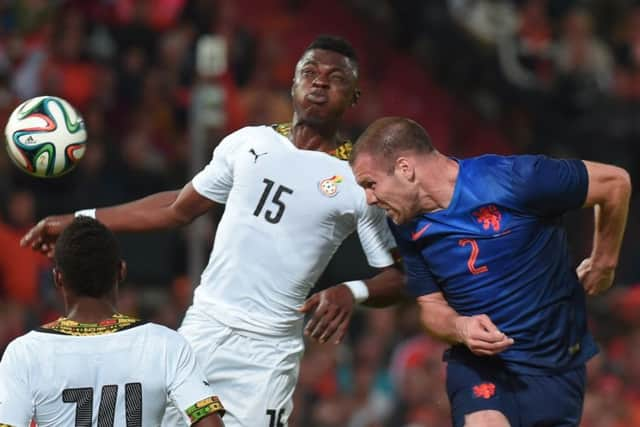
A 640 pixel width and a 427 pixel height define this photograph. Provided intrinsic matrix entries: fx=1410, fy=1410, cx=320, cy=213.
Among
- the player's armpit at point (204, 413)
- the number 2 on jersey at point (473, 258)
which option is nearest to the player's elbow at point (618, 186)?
the number 2 on jersey at point (473, 258)

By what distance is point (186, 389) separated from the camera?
5434 mm

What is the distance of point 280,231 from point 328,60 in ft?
2.78

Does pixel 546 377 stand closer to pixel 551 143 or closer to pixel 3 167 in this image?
pixel 3 167

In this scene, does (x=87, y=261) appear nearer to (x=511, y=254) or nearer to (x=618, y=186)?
(x=511, y=254)

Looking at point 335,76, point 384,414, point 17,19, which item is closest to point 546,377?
point 335,76

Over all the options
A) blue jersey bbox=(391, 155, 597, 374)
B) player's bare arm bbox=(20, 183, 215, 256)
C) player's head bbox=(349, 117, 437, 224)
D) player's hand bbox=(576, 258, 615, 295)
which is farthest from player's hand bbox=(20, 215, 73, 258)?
player's hand bbox=(576, 258, 615, 295)

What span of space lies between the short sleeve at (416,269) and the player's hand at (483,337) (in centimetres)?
38

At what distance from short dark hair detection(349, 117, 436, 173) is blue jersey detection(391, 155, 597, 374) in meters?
0.23

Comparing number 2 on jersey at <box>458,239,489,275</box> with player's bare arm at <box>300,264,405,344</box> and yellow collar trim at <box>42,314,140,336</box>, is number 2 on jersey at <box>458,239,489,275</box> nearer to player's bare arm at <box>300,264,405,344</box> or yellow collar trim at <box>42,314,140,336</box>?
player's bare arm at <box>300,264,405,344</box>

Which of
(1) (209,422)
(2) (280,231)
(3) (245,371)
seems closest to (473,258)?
(2) (280,231)

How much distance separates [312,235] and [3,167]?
16.6 feet

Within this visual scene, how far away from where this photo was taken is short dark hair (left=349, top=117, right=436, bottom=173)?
600 cm

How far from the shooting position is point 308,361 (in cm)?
1127

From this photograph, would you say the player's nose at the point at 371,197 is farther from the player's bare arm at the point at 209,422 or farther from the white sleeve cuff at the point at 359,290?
the player's bare arm at the point at 209,422
